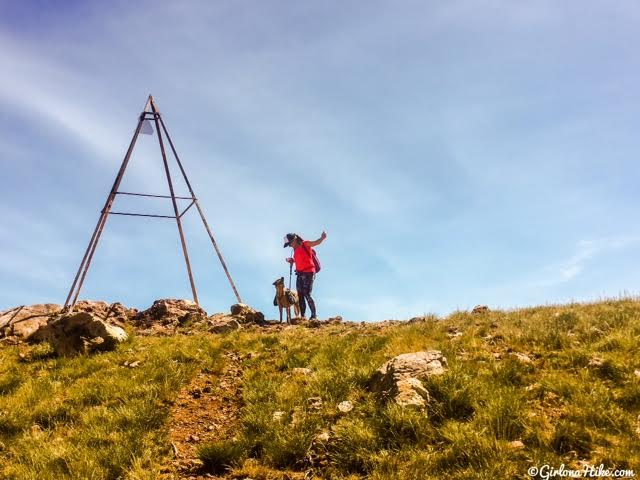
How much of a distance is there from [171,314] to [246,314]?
101 inches

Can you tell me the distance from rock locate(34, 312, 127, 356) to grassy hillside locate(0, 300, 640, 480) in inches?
26.1

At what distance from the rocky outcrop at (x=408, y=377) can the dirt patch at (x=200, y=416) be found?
251 centimetres

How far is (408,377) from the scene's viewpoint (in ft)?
23.0

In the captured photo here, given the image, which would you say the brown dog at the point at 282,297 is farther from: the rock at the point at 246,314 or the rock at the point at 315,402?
the rock at the point at 315,402

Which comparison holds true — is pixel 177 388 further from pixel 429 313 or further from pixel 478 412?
pixel 429 313

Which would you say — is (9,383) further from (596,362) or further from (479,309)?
(479,309)

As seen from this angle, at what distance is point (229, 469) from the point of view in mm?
6027

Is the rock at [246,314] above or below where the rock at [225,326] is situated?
above

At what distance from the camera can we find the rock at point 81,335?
10.7m

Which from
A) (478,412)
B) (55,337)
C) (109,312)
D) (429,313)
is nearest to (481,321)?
(429,313)

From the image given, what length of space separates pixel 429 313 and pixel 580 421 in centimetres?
740

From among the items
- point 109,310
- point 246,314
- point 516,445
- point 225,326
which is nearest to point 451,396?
point 516,445

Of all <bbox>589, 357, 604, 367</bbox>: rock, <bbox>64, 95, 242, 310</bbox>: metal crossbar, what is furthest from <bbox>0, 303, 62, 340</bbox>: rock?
<bbox>589, 357, 604, 367</bbox>: rock

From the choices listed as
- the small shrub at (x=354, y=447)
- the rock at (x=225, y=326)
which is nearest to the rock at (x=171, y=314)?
the rock at (x=225, y=326)
